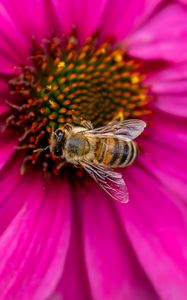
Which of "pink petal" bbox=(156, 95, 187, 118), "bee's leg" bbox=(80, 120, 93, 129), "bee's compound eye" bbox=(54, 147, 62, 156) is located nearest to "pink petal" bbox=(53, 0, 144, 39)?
"pink petal" bbox=(156, 95, 187, 118)

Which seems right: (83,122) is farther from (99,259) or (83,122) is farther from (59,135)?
(99,259)

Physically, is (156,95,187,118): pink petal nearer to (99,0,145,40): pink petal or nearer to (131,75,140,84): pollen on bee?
(131,75,140,84): pollen on bee

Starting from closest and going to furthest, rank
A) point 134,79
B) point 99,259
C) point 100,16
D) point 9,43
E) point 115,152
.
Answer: point 115,152, point 9,43, point 99,259, point 100,16, point 134,79

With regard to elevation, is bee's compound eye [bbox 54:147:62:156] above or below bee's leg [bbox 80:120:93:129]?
below

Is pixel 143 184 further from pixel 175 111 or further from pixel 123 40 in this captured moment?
pixel 123 40

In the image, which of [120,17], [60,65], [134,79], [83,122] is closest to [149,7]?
[120,17]

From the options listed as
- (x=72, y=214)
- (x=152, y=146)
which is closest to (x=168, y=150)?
(x=152, y=146)
